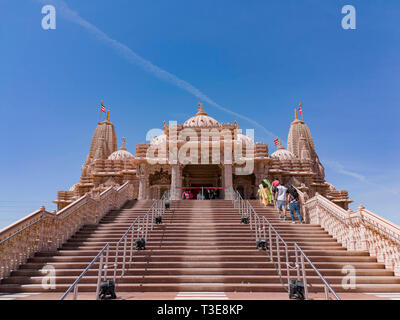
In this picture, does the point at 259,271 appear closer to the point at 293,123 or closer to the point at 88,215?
the point at 88,215

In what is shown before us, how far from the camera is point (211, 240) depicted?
10023mm

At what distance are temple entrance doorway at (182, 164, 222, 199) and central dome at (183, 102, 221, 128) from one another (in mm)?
7242

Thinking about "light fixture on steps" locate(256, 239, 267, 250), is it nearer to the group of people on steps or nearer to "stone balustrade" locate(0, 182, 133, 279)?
the group of people on steps

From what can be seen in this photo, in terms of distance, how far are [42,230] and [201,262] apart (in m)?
5.21

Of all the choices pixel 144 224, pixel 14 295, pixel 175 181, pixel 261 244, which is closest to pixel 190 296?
pixel 261 244

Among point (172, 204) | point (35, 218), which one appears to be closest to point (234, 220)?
point (172, 204)

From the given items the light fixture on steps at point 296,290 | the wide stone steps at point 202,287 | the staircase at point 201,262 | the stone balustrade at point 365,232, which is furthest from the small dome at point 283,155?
the light fixture on steps at point 296,290

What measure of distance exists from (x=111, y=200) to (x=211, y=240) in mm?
7469

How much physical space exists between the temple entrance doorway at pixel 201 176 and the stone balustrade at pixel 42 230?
13906 mm

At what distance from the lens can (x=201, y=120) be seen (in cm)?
3412

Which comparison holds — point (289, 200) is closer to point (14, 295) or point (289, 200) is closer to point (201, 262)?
point (201, 262)

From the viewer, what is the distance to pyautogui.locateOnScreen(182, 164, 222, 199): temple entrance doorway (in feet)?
89.1

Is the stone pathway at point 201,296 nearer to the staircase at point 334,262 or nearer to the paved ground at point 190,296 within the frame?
the paved ground at point 190,296

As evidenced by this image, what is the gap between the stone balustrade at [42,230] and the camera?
7887 mm
